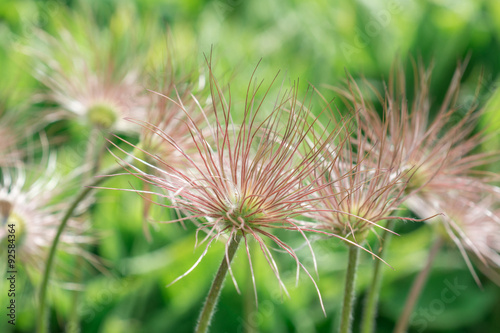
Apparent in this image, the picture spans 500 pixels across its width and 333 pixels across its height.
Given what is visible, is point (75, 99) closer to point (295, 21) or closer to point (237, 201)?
point (237, 201)

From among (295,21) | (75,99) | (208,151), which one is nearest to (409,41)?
(295,21)

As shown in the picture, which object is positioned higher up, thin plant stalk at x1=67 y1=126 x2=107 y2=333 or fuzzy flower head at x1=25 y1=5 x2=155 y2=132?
fuzzy flower head at x1=25 y1=5 x2=155 y2=132

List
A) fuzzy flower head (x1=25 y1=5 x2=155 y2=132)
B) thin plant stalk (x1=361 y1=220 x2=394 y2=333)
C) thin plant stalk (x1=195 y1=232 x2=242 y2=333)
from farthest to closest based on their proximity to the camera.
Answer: fuzzy flower head (x1=25 y1=5 x2=155 y2=132), thin plant stalk (x1=361 y1=220 x2=394 y2=333), thin plant stalk (x1=195 y1=232 x2=242 y2=333)

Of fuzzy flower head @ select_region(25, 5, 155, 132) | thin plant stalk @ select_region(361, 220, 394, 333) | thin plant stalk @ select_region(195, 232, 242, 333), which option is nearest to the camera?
thin plant stalk @ select_region(195, 232, 242, 333)

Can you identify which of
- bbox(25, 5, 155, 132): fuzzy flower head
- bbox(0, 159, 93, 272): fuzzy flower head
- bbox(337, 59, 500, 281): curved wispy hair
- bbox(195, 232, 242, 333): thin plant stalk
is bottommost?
bbox(195, 232, 242, 333): thin plant stalk

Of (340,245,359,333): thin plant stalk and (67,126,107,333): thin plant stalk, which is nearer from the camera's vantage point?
(340,245,359,333): thin plant stalk

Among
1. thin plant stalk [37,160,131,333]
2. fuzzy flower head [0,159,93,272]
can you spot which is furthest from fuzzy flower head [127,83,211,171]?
fuzzy flower head [0,159,93,272]

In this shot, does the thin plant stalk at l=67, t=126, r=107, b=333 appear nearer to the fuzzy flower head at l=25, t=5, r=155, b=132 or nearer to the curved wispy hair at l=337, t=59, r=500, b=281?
the fuzzy flower head at l=25, t=5, r=155, b=132
